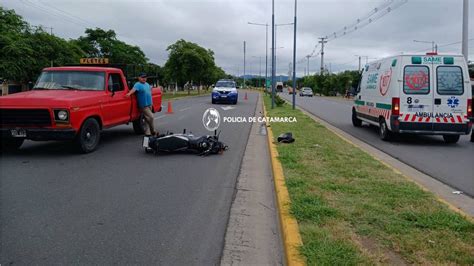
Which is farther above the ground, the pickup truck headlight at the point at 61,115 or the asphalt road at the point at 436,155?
the pickup truck headlight at the point at 61,115

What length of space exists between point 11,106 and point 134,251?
5.92 m

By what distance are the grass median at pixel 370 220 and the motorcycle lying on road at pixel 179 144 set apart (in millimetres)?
2163

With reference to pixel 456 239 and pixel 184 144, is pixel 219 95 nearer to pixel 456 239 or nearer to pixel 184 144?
pixel 184 144

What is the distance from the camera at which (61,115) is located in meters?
8.43

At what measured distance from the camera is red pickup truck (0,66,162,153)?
8.44 m

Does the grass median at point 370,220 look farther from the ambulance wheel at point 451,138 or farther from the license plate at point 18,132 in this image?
the ambulance wheel at point 451,138

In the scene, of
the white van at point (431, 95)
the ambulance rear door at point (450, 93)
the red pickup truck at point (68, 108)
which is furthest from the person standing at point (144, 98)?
the ambulance rear door at point (450, 93)

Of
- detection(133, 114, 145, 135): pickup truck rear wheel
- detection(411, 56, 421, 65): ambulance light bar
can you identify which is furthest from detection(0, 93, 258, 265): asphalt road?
detection(411, 56, 421, 65): ambulance light bar

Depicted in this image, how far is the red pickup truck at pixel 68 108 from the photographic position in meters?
8.44

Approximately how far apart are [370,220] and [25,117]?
6.97m

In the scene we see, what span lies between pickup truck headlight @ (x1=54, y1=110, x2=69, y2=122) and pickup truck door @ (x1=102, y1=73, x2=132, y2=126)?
1.40 metres

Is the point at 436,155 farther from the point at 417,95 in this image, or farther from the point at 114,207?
the point at 114,207

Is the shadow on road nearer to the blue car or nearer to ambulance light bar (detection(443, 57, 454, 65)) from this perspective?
ambulance light bar (detection(443, 57, 454, 65))

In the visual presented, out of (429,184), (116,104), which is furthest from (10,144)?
(429,184)
